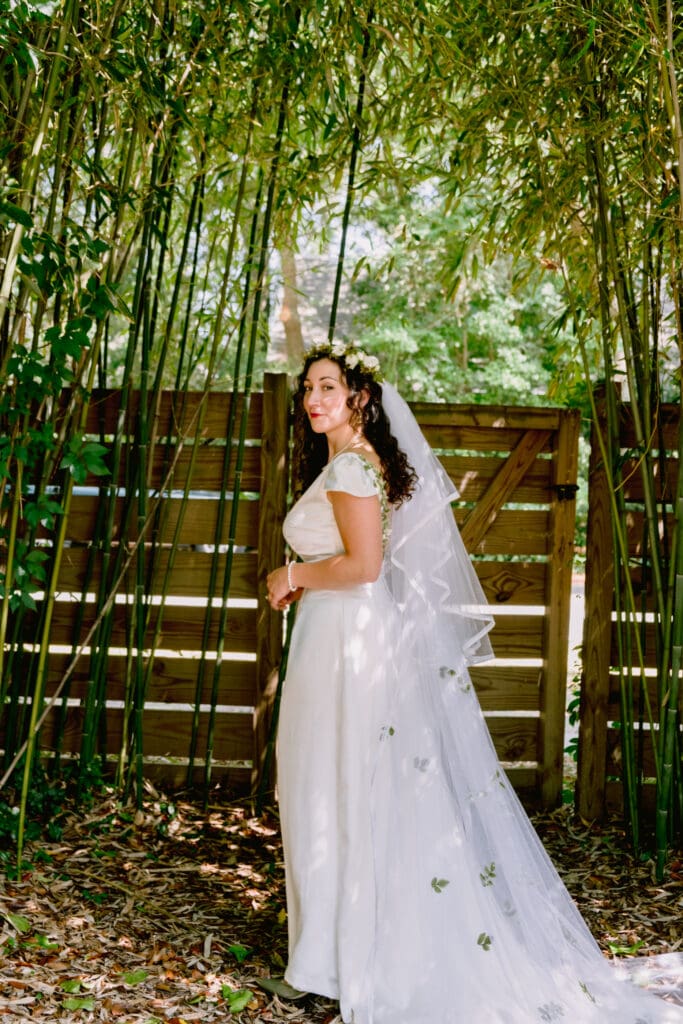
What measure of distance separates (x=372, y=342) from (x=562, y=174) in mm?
6771

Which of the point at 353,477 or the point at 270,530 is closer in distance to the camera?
the point at 353,477

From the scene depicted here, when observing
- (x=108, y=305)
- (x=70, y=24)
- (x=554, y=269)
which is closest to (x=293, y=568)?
(x=108, y=305)

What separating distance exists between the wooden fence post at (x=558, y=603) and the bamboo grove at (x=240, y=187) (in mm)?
206

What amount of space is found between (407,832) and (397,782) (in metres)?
0.12

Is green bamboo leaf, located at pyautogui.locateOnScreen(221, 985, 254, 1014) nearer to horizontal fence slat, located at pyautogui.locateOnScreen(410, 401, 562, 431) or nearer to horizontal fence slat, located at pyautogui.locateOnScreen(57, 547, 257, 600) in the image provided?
horizontal fence slat, located at pyautogui.locateOnScreen(57, 547, 257, 600)

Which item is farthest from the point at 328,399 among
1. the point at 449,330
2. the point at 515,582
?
the point at 449,330

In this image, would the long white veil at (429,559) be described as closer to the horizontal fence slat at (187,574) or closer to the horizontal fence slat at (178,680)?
the horizontal fence slat at (187,574)

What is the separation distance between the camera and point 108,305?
96.3 inches

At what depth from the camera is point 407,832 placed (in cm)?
222

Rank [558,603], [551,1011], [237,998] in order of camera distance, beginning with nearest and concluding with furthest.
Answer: [551,1011] < [237,998] < [558,603]

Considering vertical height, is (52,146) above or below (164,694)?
above

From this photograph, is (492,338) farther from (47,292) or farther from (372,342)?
(47,292)

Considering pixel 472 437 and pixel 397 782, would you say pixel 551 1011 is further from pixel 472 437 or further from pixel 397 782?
pixel 472 437

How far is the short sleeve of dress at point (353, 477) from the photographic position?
7.20 feet
